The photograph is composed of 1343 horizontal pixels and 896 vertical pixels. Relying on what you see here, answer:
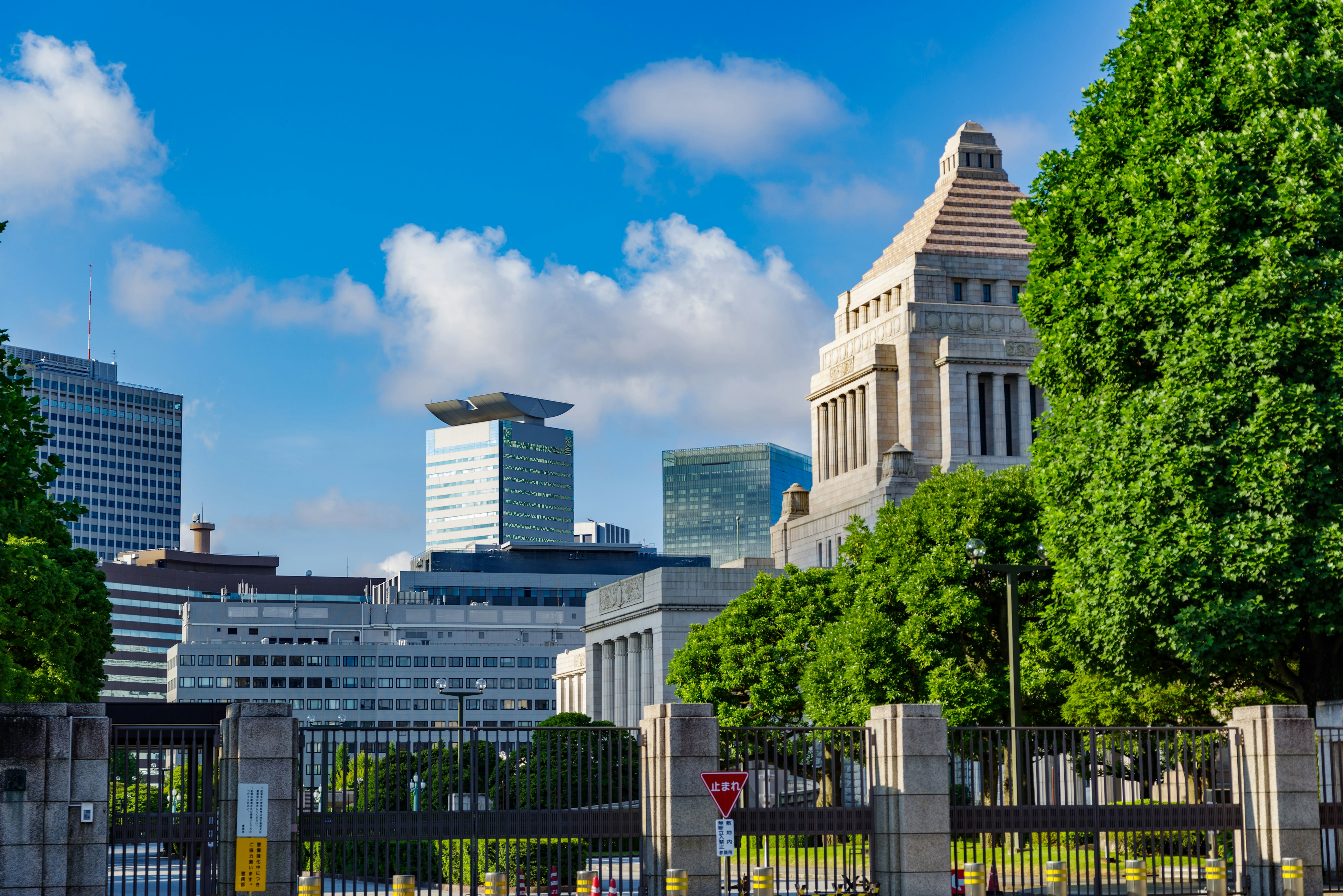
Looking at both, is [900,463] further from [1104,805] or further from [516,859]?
[516,859]

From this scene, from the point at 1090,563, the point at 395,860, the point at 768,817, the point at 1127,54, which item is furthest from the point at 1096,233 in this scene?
the point at 395,860

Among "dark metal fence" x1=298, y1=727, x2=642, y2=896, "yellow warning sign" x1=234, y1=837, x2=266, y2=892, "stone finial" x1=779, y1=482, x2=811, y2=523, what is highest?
"stone finial" x1=779, y1=482, x2=811, y2=523

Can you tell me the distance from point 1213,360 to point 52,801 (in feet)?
70.2

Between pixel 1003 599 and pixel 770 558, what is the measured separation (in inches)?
2476

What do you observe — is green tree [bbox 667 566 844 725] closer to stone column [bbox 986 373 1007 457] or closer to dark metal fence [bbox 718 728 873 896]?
dark metal fence [bbox 718 728 873 896]

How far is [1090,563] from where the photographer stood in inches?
1235

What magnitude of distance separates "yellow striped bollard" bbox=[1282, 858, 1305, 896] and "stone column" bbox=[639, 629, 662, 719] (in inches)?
2903

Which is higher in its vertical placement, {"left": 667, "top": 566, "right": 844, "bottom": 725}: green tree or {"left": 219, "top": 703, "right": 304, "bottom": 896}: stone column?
{"left": 667, "top": 566, "right": 844, "bottom": 725}: green tree

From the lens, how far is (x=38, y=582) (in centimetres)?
4750

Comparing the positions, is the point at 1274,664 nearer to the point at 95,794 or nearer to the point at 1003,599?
the point at 1003,599

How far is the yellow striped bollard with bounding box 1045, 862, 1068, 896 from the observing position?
23.9 meters

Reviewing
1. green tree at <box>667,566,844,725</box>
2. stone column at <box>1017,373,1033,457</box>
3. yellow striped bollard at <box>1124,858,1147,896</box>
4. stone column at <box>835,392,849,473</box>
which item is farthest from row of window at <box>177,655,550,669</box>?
yellow striped bollard at <box>1124,858,1147,896</box>

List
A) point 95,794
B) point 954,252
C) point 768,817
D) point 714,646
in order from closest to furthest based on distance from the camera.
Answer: point 95,794 < point 768,817 < point 714,646 < point 954,252

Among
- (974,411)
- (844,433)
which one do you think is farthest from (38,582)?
(844,433)
